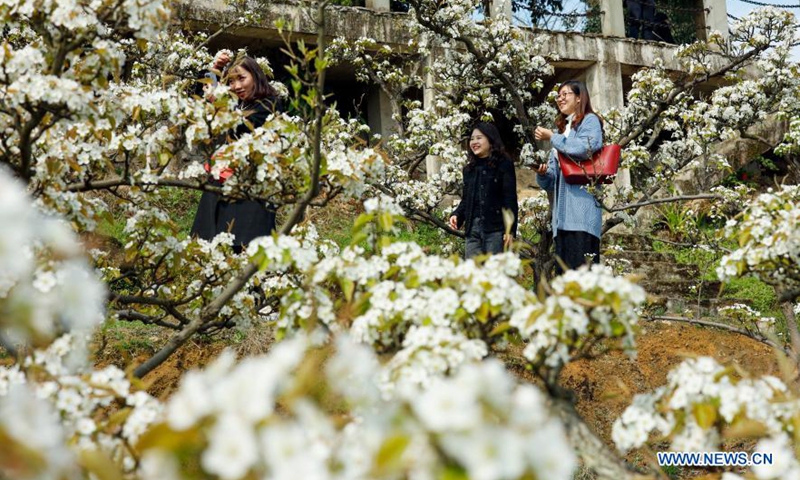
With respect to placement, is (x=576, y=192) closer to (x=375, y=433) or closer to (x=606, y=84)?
(x=375, y=433)

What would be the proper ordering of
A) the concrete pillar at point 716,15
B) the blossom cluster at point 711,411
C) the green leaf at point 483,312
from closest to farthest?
the blossom cluster at point 711,411
the green leaf at point 483,312
the concrete pillar at point 716,15

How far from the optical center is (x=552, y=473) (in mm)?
1017

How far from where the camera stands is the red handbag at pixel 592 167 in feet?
16.8

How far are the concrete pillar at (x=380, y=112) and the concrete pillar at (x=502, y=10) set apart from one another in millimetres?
2068

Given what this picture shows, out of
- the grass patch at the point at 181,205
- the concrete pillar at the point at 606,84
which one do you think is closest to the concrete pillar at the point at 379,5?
the concrete pillar at the point at 606,84

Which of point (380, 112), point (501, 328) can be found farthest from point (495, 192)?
point (380, 112)

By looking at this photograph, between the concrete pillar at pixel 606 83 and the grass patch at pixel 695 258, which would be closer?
the grass patch at pixel 695 258

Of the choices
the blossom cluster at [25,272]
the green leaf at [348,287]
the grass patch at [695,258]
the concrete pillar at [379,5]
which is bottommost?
the grass patch at [695,258]

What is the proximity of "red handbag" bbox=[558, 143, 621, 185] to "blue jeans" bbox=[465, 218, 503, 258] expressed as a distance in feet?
2.54

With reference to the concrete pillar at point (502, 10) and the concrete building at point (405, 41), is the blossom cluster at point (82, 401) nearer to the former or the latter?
the concrete pillar at point (502, 10)

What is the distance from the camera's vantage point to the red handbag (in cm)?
512

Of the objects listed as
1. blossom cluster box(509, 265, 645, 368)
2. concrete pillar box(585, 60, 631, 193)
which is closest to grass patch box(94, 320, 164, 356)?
blossom cluster box(509, 265, 645, 368)

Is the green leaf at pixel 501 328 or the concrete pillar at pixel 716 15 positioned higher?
the concrete pillar at pixel 716 15

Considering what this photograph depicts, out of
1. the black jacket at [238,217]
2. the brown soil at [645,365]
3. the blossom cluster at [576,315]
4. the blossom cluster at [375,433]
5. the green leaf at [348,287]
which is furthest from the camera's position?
the brown soil at [645,365]
